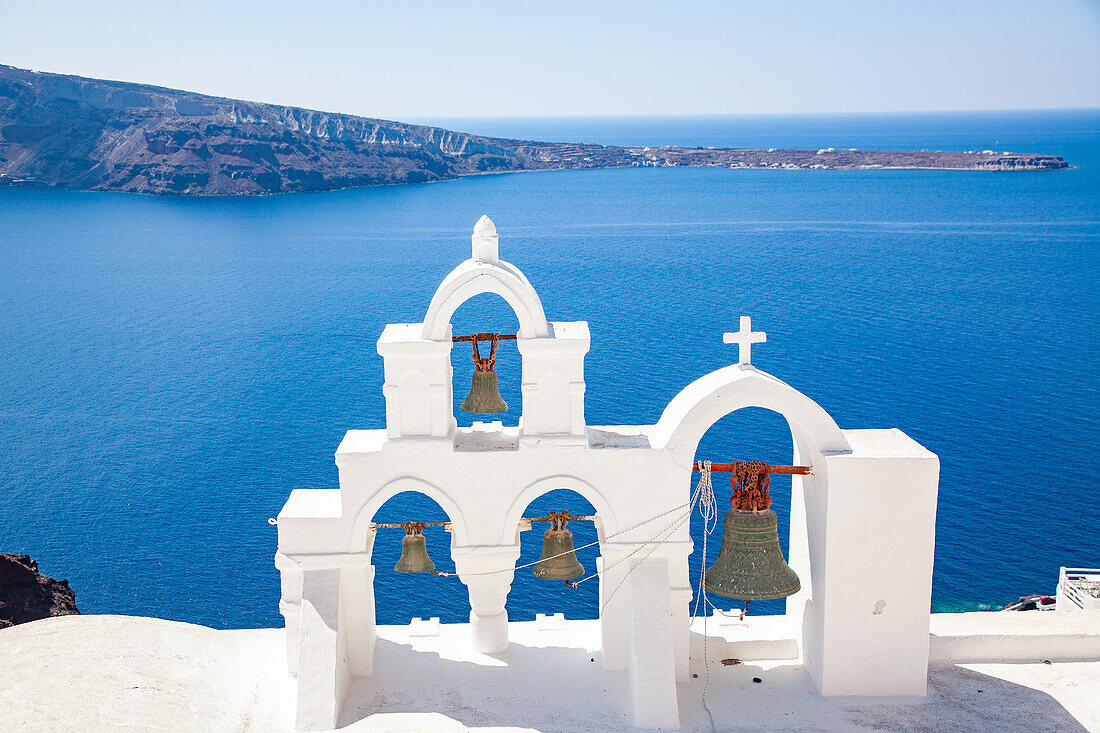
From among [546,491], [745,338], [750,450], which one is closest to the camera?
[745,338]

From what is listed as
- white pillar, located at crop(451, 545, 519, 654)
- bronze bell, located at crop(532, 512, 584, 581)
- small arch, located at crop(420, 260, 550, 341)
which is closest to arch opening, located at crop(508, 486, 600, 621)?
white pillar, located at crop(451, 545, 519, 654)

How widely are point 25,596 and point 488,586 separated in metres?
15.6

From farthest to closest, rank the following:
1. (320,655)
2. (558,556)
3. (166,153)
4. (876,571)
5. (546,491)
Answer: (166,153), (558,556), (546,491), (876,571), (320,655)

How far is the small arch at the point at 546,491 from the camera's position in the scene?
1430 centimetres

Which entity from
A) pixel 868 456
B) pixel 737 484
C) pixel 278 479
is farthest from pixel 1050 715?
pixel 278 479

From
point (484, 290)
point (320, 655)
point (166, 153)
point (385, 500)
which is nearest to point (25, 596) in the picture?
point (320, 655)

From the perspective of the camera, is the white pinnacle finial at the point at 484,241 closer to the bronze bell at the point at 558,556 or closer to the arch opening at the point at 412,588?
the bronze bell at the point at 558,556

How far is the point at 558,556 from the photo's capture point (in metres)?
15.1

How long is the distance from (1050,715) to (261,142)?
160 meters

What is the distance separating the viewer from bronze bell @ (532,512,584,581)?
15.1 m

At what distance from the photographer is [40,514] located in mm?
41188

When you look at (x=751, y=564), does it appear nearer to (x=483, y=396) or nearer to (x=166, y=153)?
(x=483, y=396)

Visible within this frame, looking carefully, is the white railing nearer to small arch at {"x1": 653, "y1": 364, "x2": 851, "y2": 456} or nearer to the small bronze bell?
small arch at {"x1": 653, "y1": 364, "x2": 851, "y2": 456}

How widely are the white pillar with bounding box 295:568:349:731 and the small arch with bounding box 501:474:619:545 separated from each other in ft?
8.58
